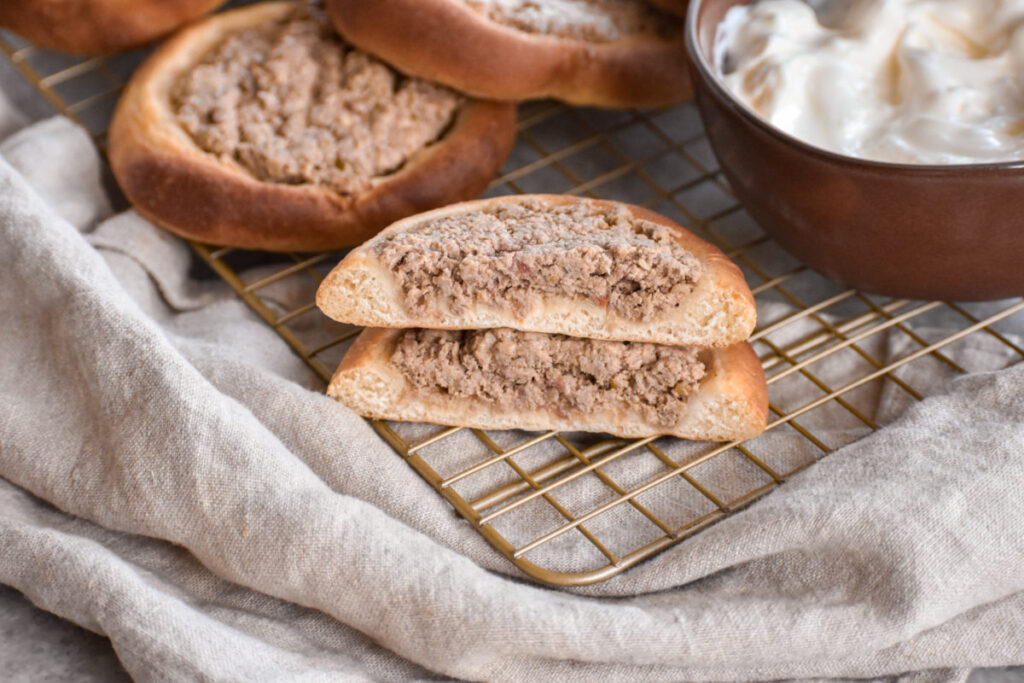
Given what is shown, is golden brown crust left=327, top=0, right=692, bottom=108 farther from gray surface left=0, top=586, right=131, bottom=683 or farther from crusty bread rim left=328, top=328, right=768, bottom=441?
gray surface left=0, top=586, right=131, bottom=683

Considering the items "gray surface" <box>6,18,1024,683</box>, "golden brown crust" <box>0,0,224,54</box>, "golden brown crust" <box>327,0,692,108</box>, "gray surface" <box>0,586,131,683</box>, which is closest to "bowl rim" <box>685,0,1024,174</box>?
"golden brown crust" <box>327,0,692,108</box>

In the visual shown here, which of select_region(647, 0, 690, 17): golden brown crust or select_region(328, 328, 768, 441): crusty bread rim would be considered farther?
select_region(647, 0, 690, 17): golden brown crust

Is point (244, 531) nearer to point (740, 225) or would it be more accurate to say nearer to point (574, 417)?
point (574, 417)

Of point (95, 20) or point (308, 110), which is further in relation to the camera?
point (95, 20)

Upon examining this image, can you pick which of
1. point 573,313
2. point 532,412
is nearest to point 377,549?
point 532,412

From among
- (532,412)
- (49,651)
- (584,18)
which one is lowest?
(49,651)

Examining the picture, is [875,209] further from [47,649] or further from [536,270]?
[47,649]
